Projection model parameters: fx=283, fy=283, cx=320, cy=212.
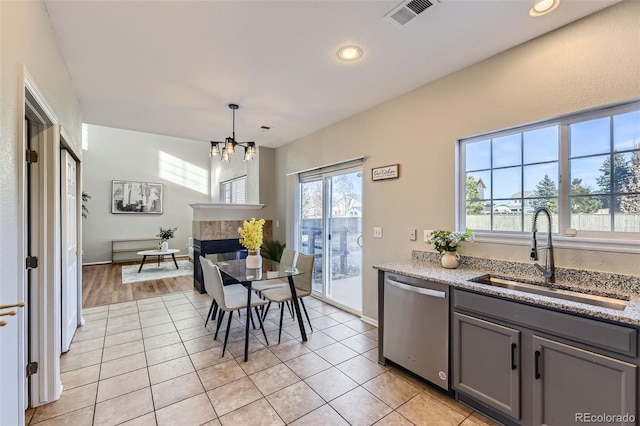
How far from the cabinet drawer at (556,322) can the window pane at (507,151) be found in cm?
120

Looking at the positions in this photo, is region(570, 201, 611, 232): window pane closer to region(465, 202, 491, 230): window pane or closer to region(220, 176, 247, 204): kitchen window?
region(465, 202, 491, 230): window pane

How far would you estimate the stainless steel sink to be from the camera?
163 cm

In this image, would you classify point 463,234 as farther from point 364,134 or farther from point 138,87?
point 138,87

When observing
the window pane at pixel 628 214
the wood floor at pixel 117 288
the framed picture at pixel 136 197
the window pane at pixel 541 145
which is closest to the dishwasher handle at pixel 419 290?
the window pane at pixel 628 214

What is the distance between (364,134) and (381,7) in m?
1.75

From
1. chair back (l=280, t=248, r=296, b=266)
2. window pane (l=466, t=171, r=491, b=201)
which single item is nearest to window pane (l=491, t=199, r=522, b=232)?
window pane (l=466, t=171, r=491, b=201)

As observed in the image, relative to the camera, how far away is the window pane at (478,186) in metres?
2.48

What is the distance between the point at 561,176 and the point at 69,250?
437cm

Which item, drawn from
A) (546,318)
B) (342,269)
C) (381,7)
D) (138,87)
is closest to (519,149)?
(546,318)

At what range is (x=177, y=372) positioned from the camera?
7.82 ft

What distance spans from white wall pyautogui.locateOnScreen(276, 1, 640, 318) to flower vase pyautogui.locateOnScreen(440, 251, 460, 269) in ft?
0.53

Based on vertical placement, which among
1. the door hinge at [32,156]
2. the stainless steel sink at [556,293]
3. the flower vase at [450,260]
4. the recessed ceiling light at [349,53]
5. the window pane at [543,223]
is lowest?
the stainless steel sink at [556,293]

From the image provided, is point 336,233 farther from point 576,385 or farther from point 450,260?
point 576,385

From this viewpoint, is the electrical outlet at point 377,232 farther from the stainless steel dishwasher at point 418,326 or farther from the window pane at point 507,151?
the window pane at point 507,151
